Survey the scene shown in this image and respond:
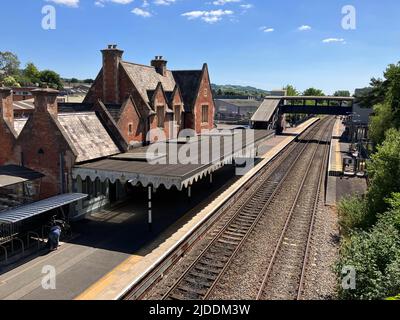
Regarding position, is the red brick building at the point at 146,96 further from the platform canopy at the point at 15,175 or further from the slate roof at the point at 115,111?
the platform canopy at the point at 15,175

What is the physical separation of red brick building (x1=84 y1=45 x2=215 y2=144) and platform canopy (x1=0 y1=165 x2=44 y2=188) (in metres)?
6.53

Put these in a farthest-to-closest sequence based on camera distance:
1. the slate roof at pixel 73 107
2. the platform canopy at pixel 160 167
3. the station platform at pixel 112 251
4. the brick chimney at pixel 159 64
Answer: the brick chimney at pixel 159 64 → the slate roof at pixel 73 107 → the platform canopy at pixel 160 167 → the station platform at pixel 112 251

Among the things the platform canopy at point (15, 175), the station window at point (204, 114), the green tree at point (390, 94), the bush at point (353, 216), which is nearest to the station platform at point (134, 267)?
the bush at point (353, 216)

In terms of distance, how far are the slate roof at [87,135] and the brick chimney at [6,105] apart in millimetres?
4246

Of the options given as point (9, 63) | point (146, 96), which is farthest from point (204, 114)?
point (9, 63)

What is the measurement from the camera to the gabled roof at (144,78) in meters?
29.6

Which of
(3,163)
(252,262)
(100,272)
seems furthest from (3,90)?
(252,262)

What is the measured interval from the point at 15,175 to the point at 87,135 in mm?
4705

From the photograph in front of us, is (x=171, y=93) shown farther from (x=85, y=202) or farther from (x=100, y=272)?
(x=100, y=272)

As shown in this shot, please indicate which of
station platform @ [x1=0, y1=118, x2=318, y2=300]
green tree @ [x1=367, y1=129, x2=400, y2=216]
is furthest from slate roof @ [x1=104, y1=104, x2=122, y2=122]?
green tree @ [x1=367, y1=129, x2=400, y2=216]

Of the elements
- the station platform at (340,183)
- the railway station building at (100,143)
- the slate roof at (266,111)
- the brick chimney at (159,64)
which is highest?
the brick chimney at (159,64)

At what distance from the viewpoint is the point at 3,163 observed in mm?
21828

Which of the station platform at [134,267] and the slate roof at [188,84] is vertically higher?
the slate roof at [188,84]

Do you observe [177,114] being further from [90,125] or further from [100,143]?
[100,143]
